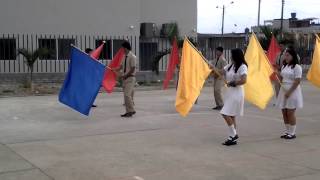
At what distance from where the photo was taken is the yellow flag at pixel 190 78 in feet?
31.9

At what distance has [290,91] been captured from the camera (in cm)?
950

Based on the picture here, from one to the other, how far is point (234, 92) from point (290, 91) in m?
1.24

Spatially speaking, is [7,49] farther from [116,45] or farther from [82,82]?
[82,82]

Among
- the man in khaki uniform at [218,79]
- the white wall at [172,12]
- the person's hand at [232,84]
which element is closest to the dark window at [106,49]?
the white wall at [172,12]

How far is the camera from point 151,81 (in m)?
23.5

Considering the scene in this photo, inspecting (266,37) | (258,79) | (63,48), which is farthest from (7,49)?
(258,79)

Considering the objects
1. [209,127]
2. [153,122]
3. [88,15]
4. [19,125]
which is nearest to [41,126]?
[19,125]

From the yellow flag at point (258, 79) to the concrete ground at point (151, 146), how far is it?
703mm

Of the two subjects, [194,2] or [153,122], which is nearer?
[153,122]

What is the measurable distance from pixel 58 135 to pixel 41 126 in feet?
4.06

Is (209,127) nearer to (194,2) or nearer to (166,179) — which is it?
(166,179)

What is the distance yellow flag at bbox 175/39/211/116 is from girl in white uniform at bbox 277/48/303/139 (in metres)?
1.44

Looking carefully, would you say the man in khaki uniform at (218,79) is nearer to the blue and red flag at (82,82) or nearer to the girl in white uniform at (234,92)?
the blue and red flag at (82,82)

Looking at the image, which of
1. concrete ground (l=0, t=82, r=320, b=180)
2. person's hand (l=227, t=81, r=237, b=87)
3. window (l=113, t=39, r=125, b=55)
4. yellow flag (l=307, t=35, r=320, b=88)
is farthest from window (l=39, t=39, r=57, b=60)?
person's hand (l=227, t=81, r=237, b=87)
